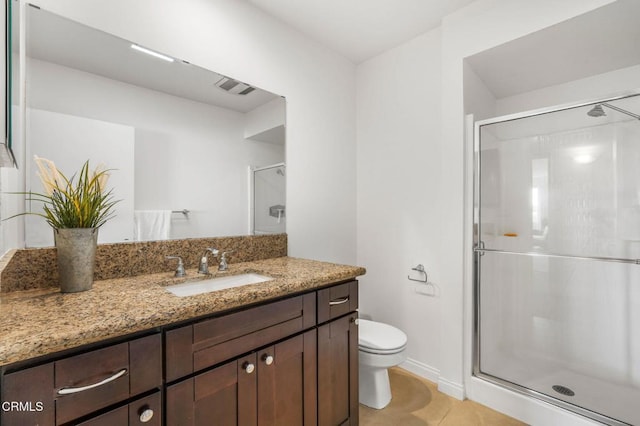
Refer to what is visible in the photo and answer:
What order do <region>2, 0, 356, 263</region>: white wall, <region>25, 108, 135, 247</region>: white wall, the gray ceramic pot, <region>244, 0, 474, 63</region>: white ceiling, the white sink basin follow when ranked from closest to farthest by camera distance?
the gray ceramic pot
<region>25, 108, 135, 247</region>: white wall
the white sink basin
<region>2, 0, 356, 263</region>: white wall
<region>244, 0, 474, 63</region>: white ceiling

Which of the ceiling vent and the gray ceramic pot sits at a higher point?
the ceiling vent

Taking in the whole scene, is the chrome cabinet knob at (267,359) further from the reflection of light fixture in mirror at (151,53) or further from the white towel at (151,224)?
the reflection of light fixture in mirror at (151,53)

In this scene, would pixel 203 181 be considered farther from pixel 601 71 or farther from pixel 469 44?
pixel 601 71

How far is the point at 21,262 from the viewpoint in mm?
1200

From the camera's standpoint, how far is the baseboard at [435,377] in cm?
203

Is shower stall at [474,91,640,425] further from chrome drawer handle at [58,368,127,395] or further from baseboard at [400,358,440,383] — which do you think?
chrome drawer handle at [58,368,127,395]

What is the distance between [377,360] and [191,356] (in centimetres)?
120

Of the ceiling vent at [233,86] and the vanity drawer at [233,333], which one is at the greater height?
the ceiling vent at [233,86]

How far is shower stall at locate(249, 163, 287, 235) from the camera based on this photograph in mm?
2025

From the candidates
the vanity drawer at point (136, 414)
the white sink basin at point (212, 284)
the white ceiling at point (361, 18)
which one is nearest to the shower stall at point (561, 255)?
the white ceiling at point (361, 18)

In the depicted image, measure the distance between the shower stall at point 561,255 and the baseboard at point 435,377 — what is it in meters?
0.18

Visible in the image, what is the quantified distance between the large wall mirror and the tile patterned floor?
1340 mm

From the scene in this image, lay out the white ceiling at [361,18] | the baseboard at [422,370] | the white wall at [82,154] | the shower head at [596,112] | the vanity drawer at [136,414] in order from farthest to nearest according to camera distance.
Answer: the baseboard at [422,370], the white ceiling at [361,18], the shower head at [596,112], the white wall at [82,154], the vanity drawer at [136,414]

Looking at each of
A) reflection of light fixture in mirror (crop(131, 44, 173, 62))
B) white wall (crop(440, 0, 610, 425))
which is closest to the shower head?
white wall (crop(440, 0, 610, 425))
